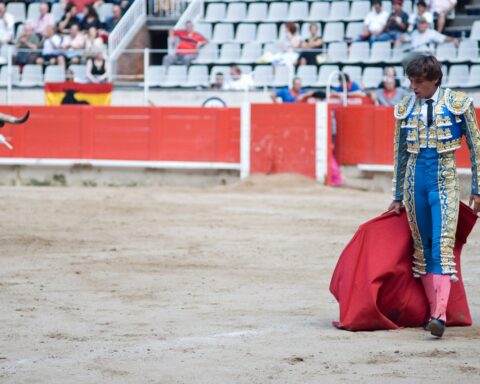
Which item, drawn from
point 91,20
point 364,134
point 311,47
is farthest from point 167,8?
point 364,134

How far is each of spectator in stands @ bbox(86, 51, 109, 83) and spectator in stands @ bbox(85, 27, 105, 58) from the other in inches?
8.2

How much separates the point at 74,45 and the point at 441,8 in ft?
18.9

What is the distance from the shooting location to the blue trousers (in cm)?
535

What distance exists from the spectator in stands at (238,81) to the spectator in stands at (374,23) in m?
1.83

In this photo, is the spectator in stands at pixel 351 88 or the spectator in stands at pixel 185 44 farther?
the spectator in stands at pixel 185 44

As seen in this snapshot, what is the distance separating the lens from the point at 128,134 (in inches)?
629

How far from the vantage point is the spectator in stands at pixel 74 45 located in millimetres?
18156

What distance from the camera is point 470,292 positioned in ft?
22.4

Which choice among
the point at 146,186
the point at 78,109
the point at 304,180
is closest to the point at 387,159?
the point at 304,180

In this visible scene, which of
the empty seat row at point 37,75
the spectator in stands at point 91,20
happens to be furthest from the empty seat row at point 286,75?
the spectator in stands at point 91,20

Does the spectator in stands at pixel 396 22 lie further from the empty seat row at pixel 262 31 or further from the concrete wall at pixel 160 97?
the concrete wall at pixel 160 97

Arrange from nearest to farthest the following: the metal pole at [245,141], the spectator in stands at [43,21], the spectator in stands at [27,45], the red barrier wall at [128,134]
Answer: the metal pole at [245,141] < the red barrier wall at [128,134] < the spectator in stands at [27,45] < the spectator in stands at [43,21]

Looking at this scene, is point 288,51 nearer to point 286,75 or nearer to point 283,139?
point 286,75

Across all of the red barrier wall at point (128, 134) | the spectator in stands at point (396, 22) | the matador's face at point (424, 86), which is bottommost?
the red barrier wall at point (128, 134)
